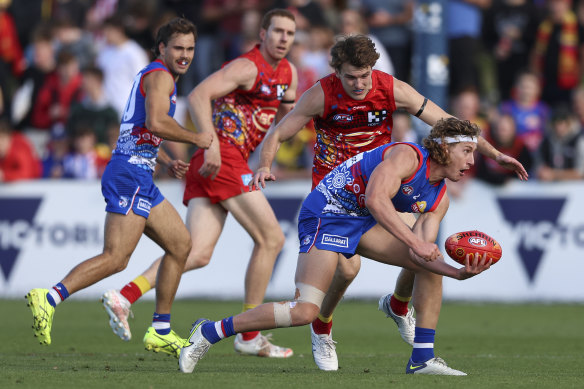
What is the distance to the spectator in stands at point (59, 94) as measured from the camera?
16828 millimetres

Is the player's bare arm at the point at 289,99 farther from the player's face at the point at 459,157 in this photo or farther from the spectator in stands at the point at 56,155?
the spectator in stands at the point at 56,155

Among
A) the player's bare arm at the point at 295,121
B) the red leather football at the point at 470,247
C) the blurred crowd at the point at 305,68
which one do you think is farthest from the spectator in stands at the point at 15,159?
the red leather football at the point at 470,247

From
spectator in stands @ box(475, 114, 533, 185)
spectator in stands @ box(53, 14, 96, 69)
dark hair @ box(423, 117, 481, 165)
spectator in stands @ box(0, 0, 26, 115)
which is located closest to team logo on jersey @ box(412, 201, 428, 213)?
dark hair @ box(423, 117, 481, 165)

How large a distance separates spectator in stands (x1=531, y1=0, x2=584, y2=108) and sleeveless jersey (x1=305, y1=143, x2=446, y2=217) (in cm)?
935

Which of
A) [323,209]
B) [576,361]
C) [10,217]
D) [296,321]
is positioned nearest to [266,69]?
[323,209]

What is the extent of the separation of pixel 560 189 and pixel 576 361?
5.61m

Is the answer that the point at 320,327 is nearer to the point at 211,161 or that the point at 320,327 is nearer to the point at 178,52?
the point at 211,161

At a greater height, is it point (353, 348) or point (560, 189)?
point (560, 189)

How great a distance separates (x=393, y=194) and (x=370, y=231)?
1.77 ft

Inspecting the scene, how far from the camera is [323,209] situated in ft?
24.9

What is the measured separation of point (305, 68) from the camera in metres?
15.2

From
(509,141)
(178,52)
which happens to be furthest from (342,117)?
(509,141)

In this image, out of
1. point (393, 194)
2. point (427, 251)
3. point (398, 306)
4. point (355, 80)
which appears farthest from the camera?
point (398, 306)

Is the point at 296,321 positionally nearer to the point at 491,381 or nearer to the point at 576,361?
the point at 491,381
